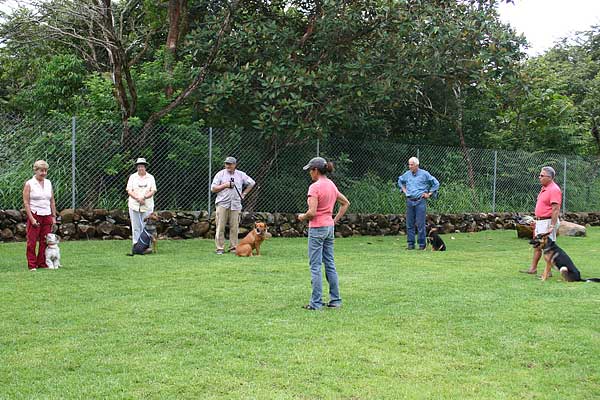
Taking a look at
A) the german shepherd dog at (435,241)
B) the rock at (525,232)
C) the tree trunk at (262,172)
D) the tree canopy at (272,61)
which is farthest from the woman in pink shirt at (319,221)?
the rock at (525,232)

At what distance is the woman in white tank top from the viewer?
988 centimetres

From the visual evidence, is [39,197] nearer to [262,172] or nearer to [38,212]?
[38,212]

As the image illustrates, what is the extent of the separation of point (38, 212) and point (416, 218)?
7.20 metres

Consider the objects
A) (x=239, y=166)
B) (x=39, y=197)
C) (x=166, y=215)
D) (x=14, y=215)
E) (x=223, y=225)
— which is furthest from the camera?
(x=239, y=166)

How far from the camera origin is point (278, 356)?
212 inches

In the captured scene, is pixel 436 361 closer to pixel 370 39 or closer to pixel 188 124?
pixel 188 124

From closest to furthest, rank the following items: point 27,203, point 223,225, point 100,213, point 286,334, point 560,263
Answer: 1. point 286,334
2. point 560,263
3. point 27,203
4. point 223,225
5. point 100,213

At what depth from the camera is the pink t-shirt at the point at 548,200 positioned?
389 inches

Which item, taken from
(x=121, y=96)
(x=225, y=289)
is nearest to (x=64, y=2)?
(x=121, y=96)

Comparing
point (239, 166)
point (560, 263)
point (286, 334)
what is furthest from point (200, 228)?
point (286, 334)

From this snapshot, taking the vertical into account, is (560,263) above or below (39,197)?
below

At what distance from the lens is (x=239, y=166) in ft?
51.6

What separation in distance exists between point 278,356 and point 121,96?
1102 cm

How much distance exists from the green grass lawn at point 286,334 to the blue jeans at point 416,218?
318 centimetres
